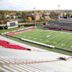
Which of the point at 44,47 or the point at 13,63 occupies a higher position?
the point at 13,63

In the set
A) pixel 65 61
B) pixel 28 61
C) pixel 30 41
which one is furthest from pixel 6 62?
pixel 30 41

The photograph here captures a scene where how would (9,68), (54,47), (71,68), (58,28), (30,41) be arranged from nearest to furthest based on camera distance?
(9,68)
(71,68)
(54,47)
(30,41)
(58,28)

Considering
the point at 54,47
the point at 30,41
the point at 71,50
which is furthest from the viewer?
the point at 30,41

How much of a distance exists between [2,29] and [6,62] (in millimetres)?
48437

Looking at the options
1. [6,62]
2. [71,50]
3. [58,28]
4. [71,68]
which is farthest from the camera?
[58,28]

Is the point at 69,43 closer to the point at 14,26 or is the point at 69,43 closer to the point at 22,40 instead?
the point at 22,40

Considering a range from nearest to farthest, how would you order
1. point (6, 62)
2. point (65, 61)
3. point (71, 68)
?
point (6, 62)
point (71, 68)
point (65, 61)

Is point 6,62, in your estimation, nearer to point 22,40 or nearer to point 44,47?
point 44,47

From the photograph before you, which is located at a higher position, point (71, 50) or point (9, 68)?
point (9, 68)

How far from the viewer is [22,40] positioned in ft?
149

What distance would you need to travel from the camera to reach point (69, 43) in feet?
123

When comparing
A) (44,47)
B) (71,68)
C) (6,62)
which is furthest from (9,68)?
(44,47)

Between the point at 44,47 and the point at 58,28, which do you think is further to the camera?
the point at 58,28

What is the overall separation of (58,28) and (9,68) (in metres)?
43.9
